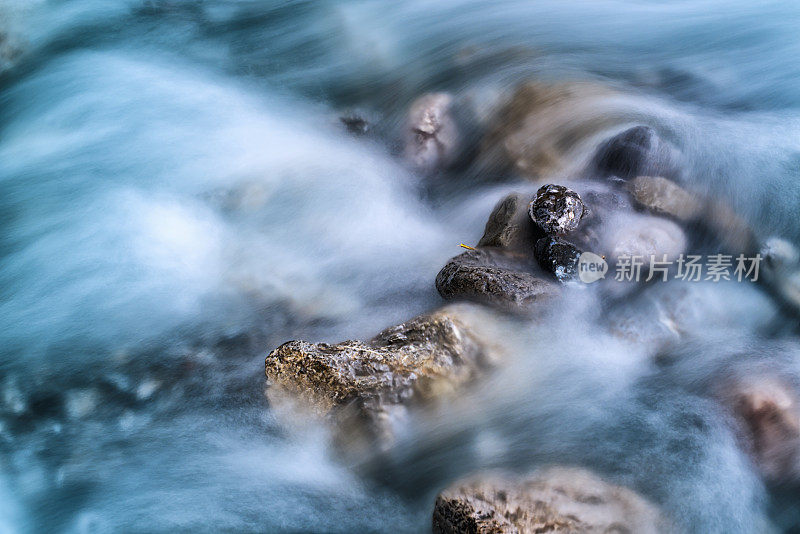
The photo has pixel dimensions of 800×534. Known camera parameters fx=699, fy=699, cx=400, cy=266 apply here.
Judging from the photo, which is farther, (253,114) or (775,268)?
(253,114)

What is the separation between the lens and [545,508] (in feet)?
11.0

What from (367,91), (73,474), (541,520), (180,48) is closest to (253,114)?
(367,91)

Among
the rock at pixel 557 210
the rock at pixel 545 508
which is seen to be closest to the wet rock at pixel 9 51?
the rock at pixel 557 210

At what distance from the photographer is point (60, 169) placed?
21.5ft

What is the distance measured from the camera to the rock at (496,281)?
4379 mm

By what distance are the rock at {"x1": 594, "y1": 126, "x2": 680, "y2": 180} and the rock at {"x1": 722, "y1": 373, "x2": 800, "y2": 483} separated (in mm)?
1766

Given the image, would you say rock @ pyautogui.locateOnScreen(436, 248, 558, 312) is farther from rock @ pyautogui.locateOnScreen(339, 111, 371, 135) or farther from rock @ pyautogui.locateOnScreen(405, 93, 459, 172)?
Result: rock @ pyautogui.locateOnScreen(339, 111, 371, 135)

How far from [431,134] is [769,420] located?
356 cm

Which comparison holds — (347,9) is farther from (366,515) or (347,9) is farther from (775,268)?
(366,515)

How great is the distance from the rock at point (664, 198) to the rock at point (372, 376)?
1838mm

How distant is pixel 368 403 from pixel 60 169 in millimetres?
4358

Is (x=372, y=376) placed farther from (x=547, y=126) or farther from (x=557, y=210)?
(x=547, y=126)

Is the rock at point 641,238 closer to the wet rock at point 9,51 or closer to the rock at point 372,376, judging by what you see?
the rock at point 372,376

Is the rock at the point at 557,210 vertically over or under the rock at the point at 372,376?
over
